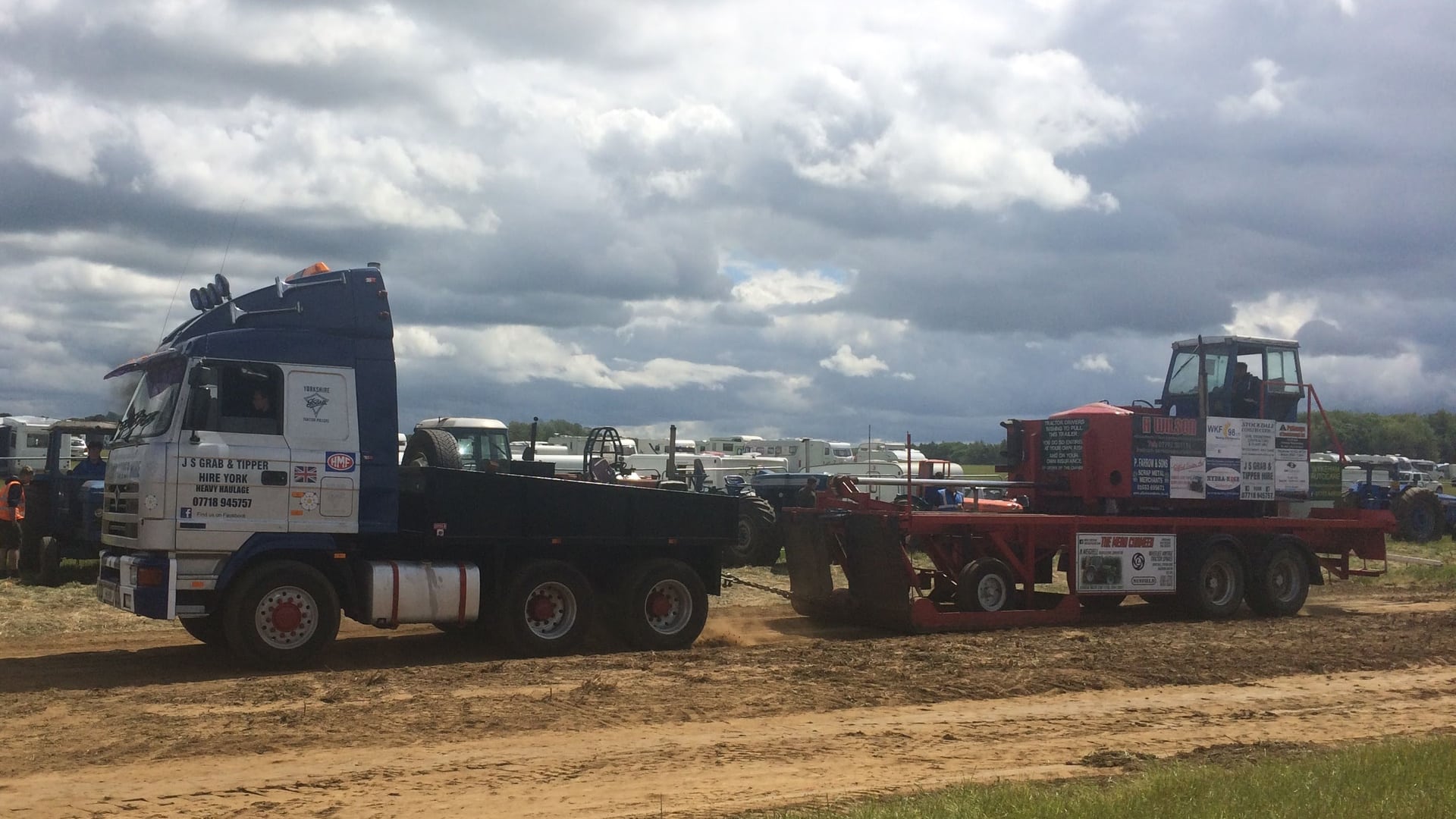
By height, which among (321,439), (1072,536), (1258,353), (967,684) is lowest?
(967,684)

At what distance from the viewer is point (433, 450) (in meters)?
13.8

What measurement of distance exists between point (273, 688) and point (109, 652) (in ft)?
11.4

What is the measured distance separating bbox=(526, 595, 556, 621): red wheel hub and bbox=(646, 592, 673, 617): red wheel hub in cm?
111

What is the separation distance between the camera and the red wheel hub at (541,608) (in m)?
13.3

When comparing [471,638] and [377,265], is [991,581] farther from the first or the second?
[377,265]

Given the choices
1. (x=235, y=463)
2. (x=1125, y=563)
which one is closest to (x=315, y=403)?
(x=235, y=463)

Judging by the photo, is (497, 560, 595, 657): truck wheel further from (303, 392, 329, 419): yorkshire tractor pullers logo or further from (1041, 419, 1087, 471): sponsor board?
(1041, 419, 1087, 471): sponsor board

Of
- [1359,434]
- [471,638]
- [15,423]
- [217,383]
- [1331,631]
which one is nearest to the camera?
[217,383]

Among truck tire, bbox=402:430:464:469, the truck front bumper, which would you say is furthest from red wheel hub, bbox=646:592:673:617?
the truck front bumper

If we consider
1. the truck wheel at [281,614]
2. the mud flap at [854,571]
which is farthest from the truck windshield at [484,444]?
the truck wheel at [281,614]

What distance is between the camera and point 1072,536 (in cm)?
1664

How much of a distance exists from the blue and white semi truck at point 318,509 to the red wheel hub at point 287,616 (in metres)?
0.01

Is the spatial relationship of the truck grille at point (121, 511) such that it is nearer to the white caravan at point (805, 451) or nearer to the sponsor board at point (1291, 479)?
the sponsor board at point (1291, 479)

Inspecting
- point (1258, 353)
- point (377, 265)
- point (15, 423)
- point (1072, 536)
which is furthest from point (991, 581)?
point (15, 423)
